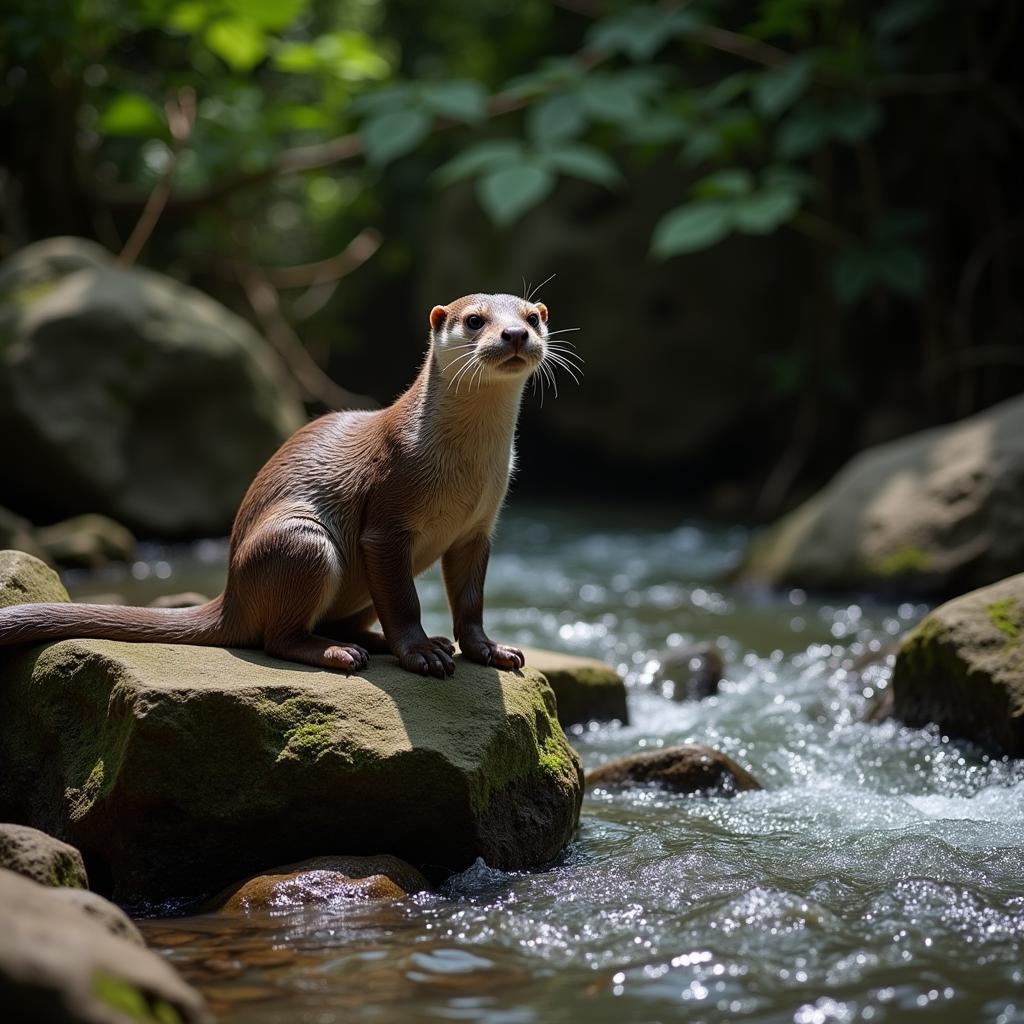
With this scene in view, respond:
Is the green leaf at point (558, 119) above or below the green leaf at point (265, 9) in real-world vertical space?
below

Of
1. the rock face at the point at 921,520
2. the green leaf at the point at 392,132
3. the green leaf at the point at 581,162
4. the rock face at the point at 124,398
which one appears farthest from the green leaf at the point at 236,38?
the rock face at the point at 921,520

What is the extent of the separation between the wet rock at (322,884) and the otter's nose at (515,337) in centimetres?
146

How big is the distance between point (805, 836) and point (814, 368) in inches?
306

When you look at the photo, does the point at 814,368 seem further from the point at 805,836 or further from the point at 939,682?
the point at 805,836

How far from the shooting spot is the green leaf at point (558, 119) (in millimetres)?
9602

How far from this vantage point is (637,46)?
977cm

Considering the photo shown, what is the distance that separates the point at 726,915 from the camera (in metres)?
3.07

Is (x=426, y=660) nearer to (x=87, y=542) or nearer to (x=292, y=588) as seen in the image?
(x=292, y=588)

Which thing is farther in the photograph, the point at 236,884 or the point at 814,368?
the point at 814,368

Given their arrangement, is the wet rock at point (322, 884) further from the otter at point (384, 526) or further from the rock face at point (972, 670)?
the rock face at point (972, 670)

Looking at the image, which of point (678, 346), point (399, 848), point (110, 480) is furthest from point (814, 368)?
point (399, 848)

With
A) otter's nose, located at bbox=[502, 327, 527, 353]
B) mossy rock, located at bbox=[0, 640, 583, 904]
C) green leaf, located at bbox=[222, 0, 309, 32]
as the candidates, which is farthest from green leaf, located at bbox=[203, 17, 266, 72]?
mossy rock, located at bbox=[0, 640, 583, 904]

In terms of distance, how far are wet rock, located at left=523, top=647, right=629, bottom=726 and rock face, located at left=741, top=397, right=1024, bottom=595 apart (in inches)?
100

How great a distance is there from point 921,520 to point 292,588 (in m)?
4.39
